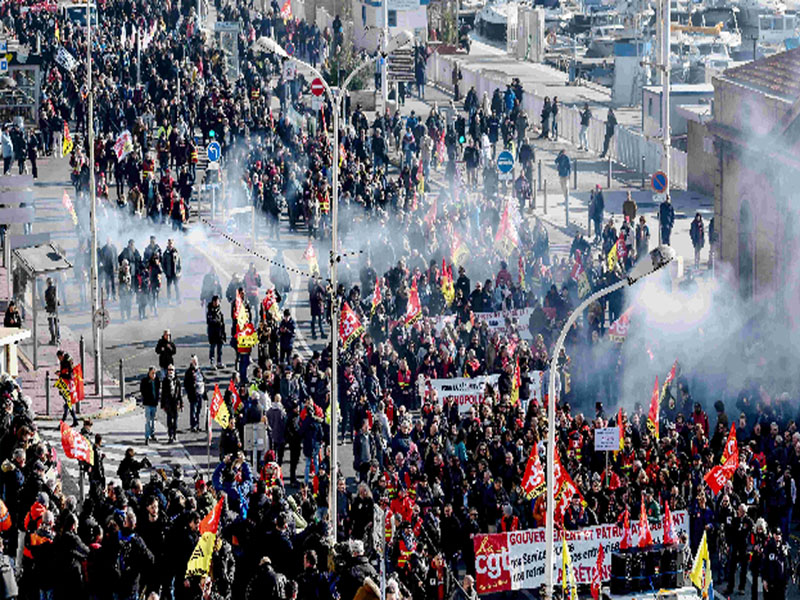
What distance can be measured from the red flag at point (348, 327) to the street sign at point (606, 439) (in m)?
6.55

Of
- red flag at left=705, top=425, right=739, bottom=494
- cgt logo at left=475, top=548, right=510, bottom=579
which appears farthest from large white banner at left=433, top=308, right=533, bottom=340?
cgt logo at left=475, top=548, right=510, bottom=579

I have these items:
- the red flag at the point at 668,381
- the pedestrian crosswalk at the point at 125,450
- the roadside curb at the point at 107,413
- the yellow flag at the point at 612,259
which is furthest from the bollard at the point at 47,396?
the yellow flag at the point at 612,259

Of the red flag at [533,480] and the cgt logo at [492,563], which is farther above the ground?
the red flag at [533,480]

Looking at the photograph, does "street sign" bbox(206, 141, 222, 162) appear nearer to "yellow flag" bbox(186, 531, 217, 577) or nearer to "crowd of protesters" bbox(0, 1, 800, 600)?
"crowd of protesters" bbox(0, 1, 800, 600)

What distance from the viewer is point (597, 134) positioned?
2606 inches

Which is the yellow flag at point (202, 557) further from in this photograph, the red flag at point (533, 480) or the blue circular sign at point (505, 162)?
the blue circular sign at point (505, 162)

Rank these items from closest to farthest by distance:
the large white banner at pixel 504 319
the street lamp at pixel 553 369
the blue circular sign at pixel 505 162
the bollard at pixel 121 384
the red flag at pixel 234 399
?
1. the street lamp at pixel 553 369
2. the red flag at pixel 234 399
3. the bollard at pixel 121 384
4. the large white banner at pixel 504 319
5. the blue circular sign at pixel 505 162

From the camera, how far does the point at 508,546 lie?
2898 cm

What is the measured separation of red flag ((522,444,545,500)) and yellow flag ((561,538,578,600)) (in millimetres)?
1426

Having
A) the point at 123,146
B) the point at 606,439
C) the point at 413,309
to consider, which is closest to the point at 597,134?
the point at 123,146

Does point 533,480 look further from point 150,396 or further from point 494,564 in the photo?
point 150,396

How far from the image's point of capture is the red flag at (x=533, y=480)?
30.0 meters

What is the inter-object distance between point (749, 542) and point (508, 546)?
3655mm

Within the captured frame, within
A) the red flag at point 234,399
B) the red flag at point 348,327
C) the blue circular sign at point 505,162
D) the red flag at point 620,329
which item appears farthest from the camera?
the blue circular sign at point 505,162
